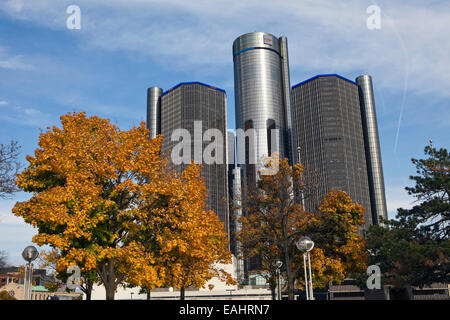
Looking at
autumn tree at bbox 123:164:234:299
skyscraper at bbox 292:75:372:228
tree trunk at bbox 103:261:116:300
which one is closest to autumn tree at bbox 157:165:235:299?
autumn tree at bbox 123:164:234:299

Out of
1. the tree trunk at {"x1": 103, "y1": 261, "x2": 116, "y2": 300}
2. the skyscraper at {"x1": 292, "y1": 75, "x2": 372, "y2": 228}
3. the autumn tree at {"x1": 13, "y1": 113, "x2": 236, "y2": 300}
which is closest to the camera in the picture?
the autumn tree at {"x1": 13, "y1": 113, "x2": 236, "y2": 300}

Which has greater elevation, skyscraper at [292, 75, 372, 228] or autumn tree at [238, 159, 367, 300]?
skyscraper at [292, 75, 372, 228]

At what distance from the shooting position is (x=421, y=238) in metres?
31.1

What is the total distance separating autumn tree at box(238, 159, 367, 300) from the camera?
3056cm

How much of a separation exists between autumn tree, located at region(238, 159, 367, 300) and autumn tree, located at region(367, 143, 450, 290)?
2.37 m

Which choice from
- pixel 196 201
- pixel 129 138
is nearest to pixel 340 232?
pixel 196 201

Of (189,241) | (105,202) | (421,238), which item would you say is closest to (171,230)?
(189,241)

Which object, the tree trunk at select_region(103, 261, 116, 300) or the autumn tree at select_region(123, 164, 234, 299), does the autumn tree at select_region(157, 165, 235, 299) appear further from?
the tree trunk at select_region(103, 261, 116, 300)

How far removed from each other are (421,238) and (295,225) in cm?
1019

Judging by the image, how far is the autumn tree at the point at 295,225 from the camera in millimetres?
30562

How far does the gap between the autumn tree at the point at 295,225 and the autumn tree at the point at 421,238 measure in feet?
7.77

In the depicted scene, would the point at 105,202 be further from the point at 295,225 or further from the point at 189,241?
the point at 295,225
